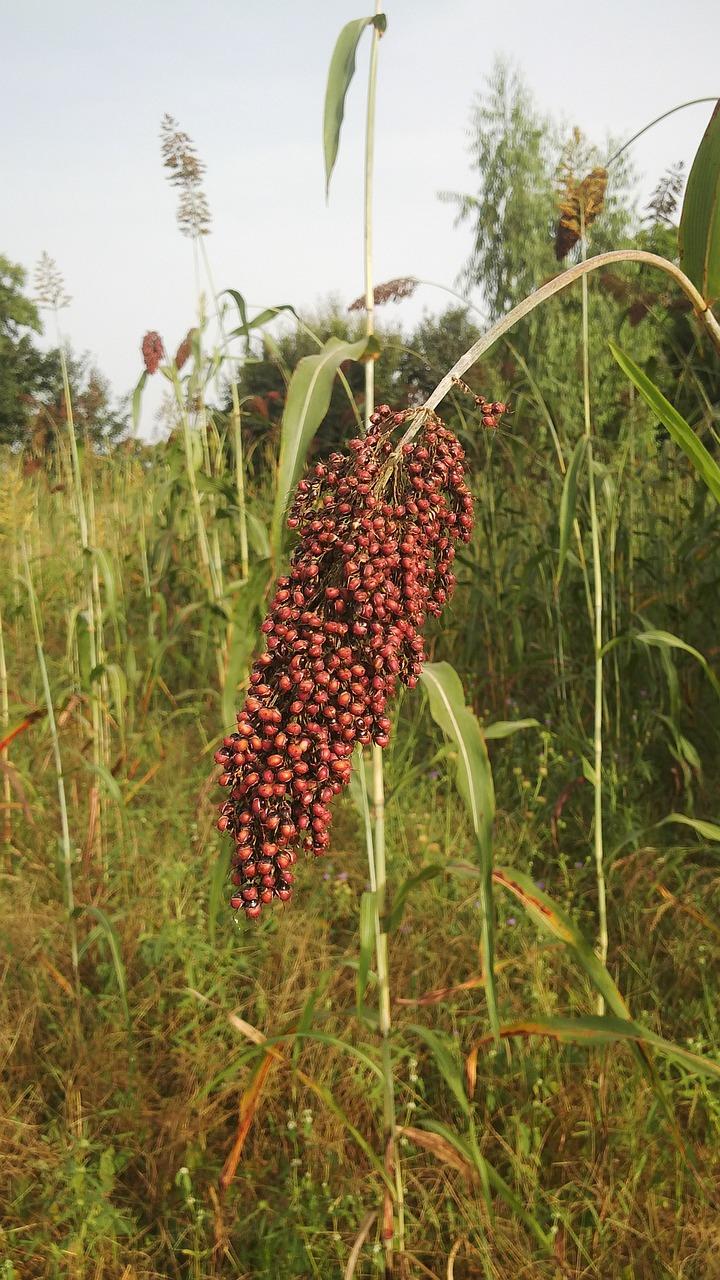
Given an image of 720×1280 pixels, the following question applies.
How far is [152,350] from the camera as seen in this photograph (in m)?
3.27

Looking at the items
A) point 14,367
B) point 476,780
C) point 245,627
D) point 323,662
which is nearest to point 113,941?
point 245,627

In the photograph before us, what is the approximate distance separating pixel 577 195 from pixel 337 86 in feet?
3.53

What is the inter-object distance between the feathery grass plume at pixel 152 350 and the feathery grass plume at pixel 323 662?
269 cm

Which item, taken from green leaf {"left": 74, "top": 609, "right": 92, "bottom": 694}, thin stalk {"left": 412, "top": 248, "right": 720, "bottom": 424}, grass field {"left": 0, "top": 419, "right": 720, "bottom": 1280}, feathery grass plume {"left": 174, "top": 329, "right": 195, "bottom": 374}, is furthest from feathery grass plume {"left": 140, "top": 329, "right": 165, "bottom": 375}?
thin stalk {"left": 412, "top": 248, "right": 720, "bottom": 424}

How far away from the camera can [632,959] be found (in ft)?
7.85

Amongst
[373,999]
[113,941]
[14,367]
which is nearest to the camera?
[113,941]

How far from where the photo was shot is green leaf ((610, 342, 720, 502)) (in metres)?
0.93

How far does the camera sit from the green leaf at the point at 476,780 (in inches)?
47.7

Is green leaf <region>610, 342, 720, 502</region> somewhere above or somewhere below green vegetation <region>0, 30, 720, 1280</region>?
above

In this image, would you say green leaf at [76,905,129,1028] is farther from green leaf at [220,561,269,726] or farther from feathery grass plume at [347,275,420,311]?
feathery grass plume at [347,275,420,311]

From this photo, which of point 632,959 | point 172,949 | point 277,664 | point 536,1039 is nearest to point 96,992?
point 172,949

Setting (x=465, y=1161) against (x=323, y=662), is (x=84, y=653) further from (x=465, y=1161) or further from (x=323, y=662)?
(x=323, y=662)

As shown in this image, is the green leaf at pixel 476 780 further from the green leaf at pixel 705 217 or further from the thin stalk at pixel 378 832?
the green leaf at pixel 705 217

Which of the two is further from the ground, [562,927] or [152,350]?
[152,350]
